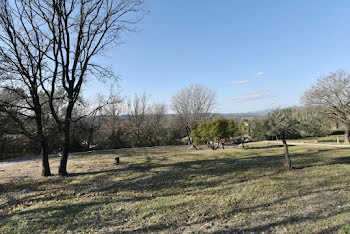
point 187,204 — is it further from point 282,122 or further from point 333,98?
point 333,98

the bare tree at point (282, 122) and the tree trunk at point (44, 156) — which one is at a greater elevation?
the bare tree at point (282, 122)

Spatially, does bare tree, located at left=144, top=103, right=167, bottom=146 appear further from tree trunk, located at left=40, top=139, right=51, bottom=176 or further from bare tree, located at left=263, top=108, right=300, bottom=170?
bare tree, located at left=263, top=108, right=300, bottom=170

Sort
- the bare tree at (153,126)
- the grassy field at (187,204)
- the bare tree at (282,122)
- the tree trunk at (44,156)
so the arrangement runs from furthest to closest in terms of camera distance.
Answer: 1. the bare tree at (153,126)
2. the tree trunk at (44,156)
3. the bare tree at (282,122)
4. the grassy field at (187,204)

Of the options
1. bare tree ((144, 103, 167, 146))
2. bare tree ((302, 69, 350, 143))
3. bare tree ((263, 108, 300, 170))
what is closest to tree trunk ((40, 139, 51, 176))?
bare tree ((263, 108, 300, 170))

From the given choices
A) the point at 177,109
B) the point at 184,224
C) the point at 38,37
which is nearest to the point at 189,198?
the point at 184,224

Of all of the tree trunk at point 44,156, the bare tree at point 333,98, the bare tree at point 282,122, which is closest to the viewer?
the bare tree at point 282,122

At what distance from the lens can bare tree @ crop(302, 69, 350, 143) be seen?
20828 millimetres

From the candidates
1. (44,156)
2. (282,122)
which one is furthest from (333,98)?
(44,156)

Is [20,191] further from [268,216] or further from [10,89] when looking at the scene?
[268,216]

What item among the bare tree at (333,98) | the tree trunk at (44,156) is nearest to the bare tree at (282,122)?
the tree trunk at (44,156)

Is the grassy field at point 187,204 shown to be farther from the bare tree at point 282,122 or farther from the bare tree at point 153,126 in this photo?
the bare tree at point 153,126

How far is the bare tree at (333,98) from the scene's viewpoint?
2083 cm

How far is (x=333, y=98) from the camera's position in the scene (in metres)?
21.5

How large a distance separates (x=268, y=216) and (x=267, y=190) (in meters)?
1.79
